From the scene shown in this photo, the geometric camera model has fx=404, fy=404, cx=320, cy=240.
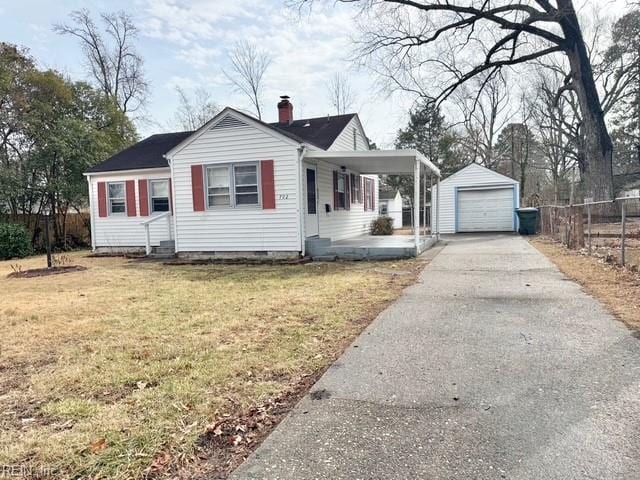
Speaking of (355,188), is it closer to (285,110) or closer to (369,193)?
(369,193)

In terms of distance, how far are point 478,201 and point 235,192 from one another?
555 inches

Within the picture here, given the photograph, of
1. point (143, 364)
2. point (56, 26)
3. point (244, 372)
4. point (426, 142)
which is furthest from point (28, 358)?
point (426, 142)

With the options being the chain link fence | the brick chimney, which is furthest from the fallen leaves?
the brick chimney

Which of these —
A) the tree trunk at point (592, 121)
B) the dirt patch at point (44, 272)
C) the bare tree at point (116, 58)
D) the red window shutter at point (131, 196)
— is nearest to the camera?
the dirt patch at point (44, 272)

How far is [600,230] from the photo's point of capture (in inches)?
474

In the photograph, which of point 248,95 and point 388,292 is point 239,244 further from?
point 248,95

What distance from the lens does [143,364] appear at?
3664 millimetres

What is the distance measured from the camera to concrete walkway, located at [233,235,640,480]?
2119mm

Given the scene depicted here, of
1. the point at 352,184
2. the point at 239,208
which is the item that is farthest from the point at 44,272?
the point at 352,184

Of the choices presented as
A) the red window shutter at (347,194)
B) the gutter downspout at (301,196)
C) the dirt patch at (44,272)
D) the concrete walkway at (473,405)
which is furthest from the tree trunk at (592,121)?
the dirt patch at (44,272)

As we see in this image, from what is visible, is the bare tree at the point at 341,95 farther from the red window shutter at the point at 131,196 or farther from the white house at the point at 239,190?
the red window shutter at the point at 131,196

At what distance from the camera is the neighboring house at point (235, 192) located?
36.5 feet

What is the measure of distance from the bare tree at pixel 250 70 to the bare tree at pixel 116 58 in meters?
6.94

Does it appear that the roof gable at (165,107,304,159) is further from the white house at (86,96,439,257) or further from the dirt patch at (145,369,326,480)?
the dirt patch at (145,369,326,480)
